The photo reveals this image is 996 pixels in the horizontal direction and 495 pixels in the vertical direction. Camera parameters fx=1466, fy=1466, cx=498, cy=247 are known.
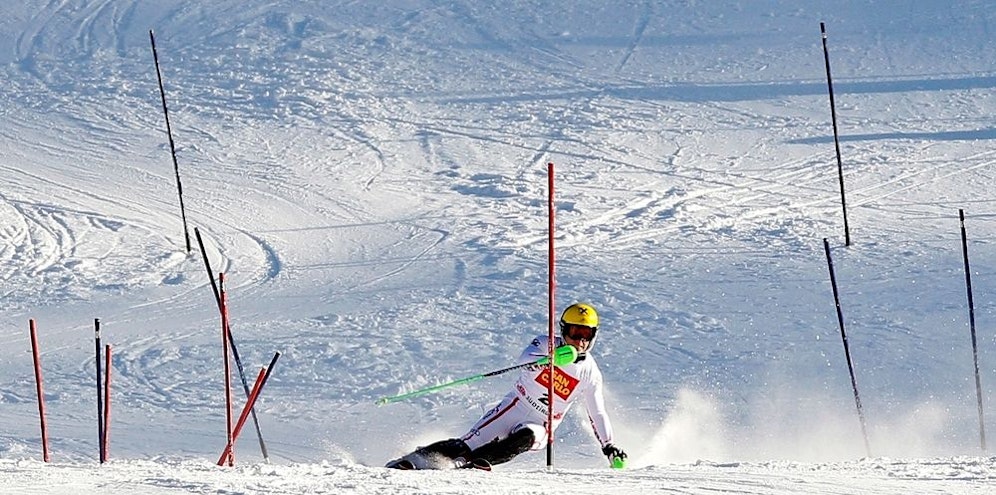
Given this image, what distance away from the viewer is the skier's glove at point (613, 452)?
773cm

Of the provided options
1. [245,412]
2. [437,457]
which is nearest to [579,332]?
[437,457]

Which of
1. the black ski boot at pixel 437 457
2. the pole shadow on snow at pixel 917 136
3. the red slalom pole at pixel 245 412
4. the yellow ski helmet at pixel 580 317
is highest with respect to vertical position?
the pole shadow on snow at pixel 917 136

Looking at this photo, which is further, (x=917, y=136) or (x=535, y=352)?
(x=917, y=136)

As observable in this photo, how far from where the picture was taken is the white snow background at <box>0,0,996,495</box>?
986 centimetres

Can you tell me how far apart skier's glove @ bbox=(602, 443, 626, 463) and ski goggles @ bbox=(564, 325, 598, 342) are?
23.4 inches

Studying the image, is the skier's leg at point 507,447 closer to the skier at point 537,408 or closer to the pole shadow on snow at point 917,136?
the skier at point 537,408

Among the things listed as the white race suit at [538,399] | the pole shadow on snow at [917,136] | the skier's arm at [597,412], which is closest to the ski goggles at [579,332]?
the white race suit at [538,399]

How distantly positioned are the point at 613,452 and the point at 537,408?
2.14 ft

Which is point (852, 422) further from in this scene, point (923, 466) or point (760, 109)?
point (760, 109)

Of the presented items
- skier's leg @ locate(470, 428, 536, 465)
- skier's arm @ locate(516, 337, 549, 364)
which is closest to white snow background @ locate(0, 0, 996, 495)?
skier's leg @ locate(470, 428, 536, 465)

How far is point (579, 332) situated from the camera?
793cm

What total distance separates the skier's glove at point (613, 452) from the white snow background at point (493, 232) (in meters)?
0.84

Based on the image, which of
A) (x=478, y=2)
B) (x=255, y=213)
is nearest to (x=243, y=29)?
(x=478, y=2)

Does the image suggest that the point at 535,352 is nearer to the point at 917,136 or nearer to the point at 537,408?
the point at 537,408
